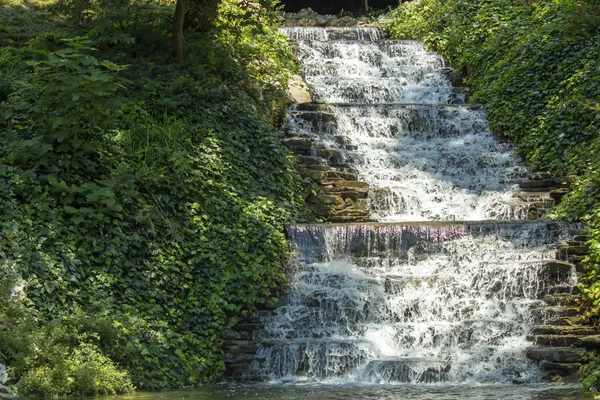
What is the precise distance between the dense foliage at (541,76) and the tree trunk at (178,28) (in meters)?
6.93

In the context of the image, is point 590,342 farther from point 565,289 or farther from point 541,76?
point 541,76

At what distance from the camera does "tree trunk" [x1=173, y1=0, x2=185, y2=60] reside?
57.6 feet

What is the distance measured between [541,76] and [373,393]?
1174 cm

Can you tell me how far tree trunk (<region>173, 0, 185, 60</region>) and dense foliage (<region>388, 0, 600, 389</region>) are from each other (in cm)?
693

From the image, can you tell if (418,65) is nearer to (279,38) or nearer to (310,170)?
(279,38)

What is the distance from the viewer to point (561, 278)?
13.6 metres

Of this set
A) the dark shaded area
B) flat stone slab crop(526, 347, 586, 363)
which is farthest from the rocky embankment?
the dark shaded area

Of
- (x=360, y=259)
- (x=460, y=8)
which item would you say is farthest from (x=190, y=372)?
(x=460, y=8)

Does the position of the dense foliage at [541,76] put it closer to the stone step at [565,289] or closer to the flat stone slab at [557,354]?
the stone step at [565,289]

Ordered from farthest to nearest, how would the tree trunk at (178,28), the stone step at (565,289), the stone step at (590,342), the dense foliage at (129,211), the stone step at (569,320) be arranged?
1. the tree trunk at (178,28)
2. the stone step at (565,289)
3. the stone step at (569,320)
4. the stone step at (590,342)
5. the dense foliage at (129,211)

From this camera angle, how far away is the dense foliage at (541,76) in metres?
16.4

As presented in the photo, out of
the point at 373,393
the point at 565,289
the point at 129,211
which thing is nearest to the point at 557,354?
the point at 565,289

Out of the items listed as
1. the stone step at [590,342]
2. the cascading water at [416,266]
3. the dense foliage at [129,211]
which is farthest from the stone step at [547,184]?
the stone step at [590,342]

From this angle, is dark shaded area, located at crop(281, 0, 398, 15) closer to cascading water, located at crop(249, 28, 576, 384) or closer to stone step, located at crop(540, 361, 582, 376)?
cascading water, located at crop(249, 28, 576, 384)
